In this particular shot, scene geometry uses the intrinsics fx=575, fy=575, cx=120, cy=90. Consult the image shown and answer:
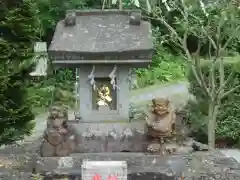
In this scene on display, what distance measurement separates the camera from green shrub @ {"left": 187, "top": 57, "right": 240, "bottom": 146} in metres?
13.4

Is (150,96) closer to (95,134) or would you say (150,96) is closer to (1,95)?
(1,95)

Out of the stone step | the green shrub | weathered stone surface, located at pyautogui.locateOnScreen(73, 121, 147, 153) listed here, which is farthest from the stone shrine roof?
the green shrub

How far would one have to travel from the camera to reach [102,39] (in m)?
9.23

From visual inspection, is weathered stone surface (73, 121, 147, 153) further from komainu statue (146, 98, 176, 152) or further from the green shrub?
the green shrub

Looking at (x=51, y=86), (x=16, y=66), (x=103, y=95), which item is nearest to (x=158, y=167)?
(x=103, y=95)

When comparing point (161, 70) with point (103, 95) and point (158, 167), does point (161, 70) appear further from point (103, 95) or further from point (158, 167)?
point (158, 167)

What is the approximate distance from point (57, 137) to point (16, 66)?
3127 millimetres

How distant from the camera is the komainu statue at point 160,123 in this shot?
891 cm

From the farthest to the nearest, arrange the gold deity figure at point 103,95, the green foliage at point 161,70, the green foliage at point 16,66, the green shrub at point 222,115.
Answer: the green foliage at point 161,70 < the green shrub at point 222,115 < the green foliage at point 16,66 < the gold deity figure at point 103,95

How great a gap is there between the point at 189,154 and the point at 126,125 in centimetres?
113

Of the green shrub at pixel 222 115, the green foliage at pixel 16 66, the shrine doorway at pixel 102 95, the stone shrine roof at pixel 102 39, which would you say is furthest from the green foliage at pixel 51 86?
the shrine doorway at pixel 102 95

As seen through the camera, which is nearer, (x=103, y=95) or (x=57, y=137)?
(x=57, y=137)

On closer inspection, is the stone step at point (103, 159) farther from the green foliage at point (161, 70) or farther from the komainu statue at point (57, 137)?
the green foliage at point (161, 70)

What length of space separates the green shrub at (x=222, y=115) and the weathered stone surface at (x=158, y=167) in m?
3.88
